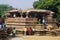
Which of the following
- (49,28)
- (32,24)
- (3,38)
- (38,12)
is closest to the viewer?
(3,38)

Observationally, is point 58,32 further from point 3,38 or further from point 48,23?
point 3,38

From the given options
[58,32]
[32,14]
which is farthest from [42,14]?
[58,32]

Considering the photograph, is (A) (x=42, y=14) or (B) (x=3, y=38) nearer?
(B) (x=3, y=38)

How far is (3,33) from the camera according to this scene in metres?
21.8

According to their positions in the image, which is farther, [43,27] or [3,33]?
[43,27]

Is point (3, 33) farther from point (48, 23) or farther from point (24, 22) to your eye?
point (48, 23)

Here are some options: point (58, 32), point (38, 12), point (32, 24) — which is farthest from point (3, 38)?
point (38, 12)

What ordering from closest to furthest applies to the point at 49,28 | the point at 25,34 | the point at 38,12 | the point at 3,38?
the point at 3,38 → the point at 25,34 → the point at 49,28 → the point at 38,12

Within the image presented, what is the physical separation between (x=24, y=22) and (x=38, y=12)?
5952mm

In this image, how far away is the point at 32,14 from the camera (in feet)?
133

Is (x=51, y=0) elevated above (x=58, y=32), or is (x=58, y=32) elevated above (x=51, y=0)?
(x=51, y=0)

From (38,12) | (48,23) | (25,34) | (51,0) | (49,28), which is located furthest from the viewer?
(51,0)

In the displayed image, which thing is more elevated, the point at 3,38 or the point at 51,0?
the point at 51,0

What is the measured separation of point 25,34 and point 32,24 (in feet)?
14.9
